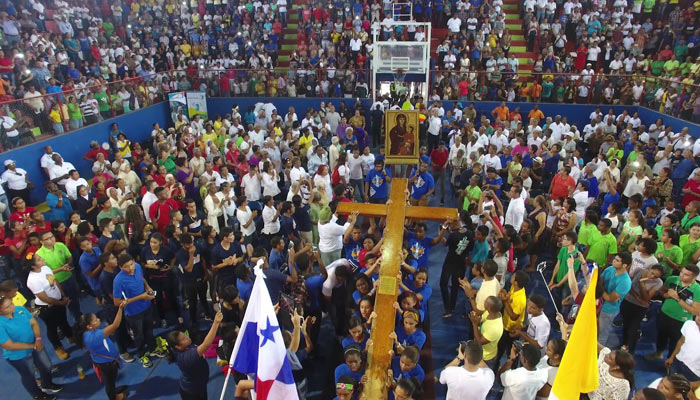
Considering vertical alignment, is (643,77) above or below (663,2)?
below

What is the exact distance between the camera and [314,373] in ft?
21.1

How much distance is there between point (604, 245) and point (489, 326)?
272 centimetres

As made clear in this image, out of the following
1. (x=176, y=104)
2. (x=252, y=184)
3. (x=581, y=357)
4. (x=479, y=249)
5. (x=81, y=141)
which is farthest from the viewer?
(x=176, y=104)

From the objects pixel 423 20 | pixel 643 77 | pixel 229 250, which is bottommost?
pixel 229 250

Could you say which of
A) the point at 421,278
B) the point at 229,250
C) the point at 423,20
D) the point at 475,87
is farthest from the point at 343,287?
the point at 423,20

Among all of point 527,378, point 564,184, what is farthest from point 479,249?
point 564,184

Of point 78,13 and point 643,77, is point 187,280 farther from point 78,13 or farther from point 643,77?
point 78,13

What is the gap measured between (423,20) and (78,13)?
14794 millimetres

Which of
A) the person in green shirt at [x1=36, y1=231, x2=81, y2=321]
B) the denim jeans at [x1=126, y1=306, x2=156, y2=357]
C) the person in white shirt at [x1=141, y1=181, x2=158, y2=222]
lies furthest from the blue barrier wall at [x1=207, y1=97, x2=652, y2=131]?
the denim jeans at [x1=126, y1=306, x2=156, y2=357]

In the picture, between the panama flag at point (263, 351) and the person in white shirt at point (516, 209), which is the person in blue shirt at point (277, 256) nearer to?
the panama flag at point (263, 351)

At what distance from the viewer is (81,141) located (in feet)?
43.2

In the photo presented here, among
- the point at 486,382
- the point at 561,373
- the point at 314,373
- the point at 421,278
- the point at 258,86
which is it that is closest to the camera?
the point at 561,373

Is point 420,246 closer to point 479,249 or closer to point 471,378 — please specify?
point 479,249

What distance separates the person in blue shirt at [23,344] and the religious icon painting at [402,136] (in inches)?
257
